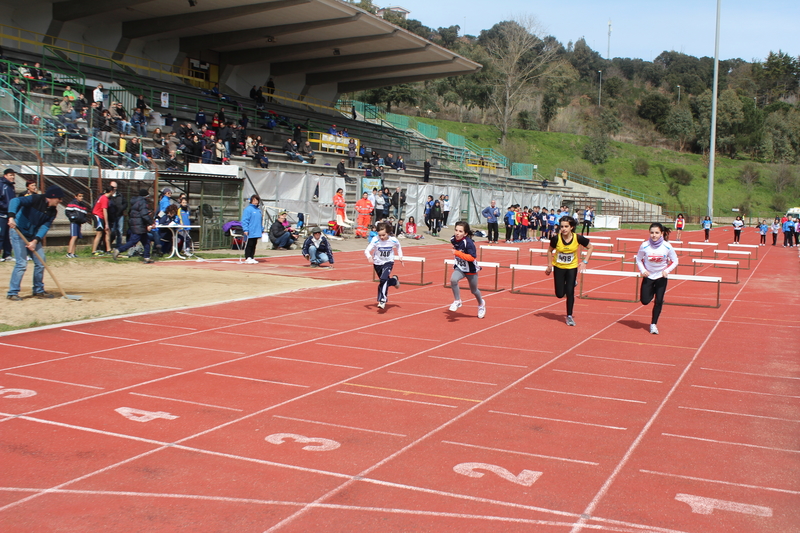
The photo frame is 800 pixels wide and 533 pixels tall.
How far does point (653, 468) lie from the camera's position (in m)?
5.48

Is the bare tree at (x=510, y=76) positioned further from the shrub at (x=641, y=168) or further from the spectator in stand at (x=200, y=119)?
the spectator in stand at (x=200, y=119)

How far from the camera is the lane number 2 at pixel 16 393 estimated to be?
6898 millimetres

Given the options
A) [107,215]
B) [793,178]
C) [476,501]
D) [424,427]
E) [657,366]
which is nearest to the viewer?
[476,501]

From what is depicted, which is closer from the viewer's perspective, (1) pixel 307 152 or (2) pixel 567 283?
(2) pixel 567 283

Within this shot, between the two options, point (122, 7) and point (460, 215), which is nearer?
point (122, 7)

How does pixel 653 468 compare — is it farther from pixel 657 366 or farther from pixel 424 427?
pixel 657 366

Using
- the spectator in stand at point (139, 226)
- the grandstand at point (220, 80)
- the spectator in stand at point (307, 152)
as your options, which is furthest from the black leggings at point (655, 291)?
the spectator in stand at point (307, 152)

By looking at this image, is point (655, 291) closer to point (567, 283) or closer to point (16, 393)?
point (567, 283)

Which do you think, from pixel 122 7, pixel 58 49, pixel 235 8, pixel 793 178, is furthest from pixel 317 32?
pixel 793 178

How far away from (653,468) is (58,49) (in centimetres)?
3457

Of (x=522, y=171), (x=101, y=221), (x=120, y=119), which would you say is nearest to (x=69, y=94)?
(x=120, y=119)

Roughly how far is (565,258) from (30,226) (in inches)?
366

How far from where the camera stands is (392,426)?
20.8 feet

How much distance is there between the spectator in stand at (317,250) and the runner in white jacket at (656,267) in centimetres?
1031
